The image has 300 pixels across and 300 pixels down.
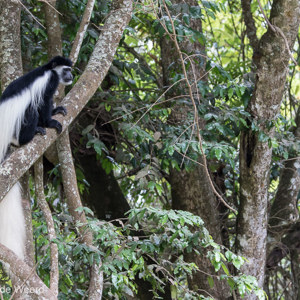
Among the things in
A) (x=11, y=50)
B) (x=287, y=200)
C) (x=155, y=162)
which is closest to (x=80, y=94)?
(x=11, y=50)

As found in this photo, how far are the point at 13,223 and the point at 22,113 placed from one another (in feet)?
2.24

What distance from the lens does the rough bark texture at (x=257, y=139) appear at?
312 cm

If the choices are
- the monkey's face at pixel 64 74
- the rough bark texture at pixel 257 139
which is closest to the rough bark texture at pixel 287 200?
the rough bark texture at pixel 257 139

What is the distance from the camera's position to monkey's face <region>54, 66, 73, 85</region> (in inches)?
118

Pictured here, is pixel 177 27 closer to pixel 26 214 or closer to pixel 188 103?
pixel 188 103

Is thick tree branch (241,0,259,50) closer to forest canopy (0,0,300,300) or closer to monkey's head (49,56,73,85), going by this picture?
forest canopy (0,0,300,300)

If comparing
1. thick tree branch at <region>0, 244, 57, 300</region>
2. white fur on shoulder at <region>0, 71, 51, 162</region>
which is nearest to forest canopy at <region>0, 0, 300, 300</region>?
thick tree branch at <region>0, 244, 57, 300</region>

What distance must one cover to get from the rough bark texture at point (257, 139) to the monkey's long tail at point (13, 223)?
4.86ft

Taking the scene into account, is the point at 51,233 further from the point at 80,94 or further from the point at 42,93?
the point at 42,93

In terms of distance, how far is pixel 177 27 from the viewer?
3029mm

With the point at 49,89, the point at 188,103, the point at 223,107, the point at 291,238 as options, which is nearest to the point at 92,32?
the point at 49,89

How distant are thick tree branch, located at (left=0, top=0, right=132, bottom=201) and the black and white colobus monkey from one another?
0.21m

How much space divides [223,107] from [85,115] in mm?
1172

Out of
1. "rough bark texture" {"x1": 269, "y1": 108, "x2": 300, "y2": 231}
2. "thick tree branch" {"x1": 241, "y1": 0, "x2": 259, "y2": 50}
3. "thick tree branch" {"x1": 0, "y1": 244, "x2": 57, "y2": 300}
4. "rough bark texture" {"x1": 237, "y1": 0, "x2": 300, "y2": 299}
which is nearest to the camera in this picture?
"thick tree branch" {"x1": 0, "y1": 244, "x2": 57, "y2": 300}
